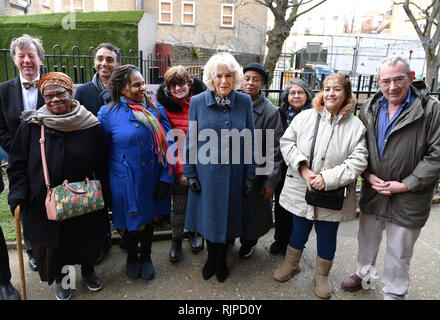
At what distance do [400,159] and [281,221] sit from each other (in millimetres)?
1371

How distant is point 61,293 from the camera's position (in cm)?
267

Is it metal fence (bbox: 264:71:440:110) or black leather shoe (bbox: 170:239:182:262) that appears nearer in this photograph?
black leather shoe (bbox: 170:239:182:262)

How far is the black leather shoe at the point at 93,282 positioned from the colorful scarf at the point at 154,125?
1180 mm

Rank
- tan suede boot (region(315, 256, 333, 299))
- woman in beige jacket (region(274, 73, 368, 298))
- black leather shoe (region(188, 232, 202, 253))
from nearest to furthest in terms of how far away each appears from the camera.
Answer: woman in beige jacket (region(274, 73, 368, 298)) → tan suede boot (region(315, 256, 333, 299)) → black leather shoe (region(188, 232, 202, 253))

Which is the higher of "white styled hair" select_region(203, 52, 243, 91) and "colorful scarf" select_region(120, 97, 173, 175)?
"white styled hair" select_region(203, 52, 243, 91)

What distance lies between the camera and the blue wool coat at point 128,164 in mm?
2615

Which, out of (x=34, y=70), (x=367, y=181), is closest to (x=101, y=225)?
(x=34, y=70)

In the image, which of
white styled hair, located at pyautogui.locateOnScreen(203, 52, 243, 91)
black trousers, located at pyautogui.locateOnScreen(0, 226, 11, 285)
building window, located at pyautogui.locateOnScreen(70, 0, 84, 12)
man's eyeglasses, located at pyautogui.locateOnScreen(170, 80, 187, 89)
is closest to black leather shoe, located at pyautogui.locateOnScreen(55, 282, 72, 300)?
black trousers, located at pyautogui.locateOnScreen(0, 226, 11, 285)

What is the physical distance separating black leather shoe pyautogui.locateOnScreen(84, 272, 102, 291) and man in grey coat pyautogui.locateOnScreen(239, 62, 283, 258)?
1.40 m

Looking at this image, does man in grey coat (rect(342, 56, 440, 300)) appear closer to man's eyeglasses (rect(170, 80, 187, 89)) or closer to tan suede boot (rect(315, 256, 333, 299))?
tan suede boot (rect(315, 256, 333, 299))

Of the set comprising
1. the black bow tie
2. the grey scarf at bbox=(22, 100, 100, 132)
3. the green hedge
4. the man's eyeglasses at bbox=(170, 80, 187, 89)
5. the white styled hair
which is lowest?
the grey scarf at bbox=(22, 100, 100, 132)

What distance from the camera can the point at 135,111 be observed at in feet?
8.64

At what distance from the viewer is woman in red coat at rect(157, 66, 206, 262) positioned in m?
2.95

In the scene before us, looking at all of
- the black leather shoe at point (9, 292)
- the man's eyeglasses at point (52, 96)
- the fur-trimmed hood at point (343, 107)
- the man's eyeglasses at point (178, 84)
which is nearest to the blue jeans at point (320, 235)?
the fur-trimmed hood at point (343, 107)
